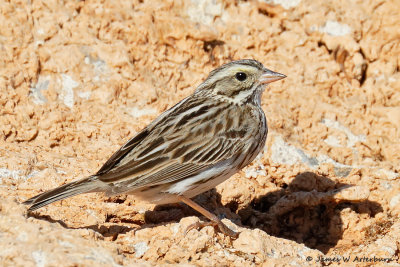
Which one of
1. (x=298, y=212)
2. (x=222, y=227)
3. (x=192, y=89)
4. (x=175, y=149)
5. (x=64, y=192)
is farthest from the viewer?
(x=192, y=89)

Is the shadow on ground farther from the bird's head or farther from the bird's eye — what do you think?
the bird's eye

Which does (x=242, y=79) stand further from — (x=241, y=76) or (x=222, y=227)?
(x=222, y=227)

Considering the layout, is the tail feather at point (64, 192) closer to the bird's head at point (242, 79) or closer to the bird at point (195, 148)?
the bird at point (195, 148)

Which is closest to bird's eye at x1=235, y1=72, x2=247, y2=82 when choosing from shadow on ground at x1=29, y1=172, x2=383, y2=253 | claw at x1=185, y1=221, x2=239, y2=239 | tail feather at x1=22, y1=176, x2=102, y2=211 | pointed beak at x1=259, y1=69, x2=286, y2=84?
pointed beak at x1=259, y1=69, x2=286, y2=84

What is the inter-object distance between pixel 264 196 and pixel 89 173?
2275 millimetres

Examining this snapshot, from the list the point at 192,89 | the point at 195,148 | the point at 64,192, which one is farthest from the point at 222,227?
the point at 192,89

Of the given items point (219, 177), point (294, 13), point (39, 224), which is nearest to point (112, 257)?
point (39, 224)

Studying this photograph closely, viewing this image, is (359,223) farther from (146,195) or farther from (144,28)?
(144,28)

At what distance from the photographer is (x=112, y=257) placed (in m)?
5.23

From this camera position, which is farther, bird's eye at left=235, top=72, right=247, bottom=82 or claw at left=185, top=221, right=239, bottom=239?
bird's eye at left=235, top=72, right=247, bottom=82

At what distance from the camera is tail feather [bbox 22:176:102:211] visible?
594 cm

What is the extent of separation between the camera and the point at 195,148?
6965 millimetres

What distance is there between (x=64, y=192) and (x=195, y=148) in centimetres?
156

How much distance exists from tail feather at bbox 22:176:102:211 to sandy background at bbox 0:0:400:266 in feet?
0.94
